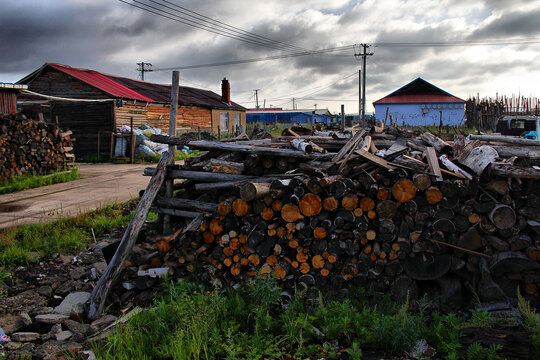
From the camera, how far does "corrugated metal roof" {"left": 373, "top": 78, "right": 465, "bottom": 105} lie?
135ft

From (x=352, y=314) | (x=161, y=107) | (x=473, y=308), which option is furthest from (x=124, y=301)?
(x=161, y=107)

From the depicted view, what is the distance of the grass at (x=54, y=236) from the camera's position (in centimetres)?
550

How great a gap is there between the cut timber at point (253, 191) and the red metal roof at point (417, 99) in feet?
136

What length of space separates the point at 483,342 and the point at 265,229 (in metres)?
2.22

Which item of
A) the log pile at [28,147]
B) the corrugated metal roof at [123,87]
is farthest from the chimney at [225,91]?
the log pile at [28,147]

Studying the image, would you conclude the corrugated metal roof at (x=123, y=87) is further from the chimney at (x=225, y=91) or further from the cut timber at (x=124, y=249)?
the cut timber at (x=124, y=249)

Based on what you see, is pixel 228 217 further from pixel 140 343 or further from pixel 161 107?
pixel 161 107

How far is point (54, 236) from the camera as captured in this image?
20.3 ft

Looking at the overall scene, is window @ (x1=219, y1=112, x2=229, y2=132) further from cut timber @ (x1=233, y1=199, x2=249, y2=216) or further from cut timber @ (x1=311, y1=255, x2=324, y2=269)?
cut timber @ (x1=311, y1=255, x2=324, y2=269)

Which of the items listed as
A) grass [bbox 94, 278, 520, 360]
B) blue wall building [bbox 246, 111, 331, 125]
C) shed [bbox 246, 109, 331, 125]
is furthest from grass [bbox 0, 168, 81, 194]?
shed [bbox 246, 109, 331, 125]

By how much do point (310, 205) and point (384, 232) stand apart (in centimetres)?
80

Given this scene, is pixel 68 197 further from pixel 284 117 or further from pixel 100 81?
pixel 284 117

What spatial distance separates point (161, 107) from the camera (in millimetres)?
22891

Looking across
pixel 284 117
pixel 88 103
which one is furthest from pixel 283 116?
pixel 88 103
